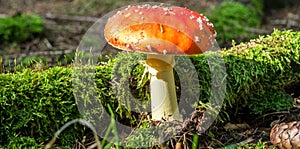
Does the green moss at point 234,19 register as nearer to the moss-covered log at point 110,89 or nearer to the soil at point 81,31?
the soil at point 81,31

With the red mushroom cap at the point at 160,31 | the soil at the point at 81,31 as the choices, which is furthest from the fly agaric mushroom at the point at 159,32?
the soil at the point at 81,31

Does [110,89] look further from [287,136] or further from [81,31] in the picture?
[81,31]

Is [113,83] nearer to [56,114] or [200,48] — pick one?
[56,114]

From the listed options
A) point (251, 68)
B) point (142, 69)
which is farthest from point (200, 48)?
point (251, 68)

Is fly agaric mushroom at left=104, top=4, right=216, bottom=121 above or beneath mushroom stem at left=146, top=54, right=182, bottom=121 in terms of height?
above

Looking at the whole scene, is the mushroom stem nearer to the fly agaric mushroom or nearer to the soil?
the fly agaric mushroom

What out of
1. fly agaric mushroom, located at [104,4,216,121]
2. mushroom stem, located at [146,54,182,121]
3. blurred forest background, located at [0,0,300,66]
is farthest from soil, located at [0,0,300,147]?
fly agaric mushroom, located at [104,4,216,121]
